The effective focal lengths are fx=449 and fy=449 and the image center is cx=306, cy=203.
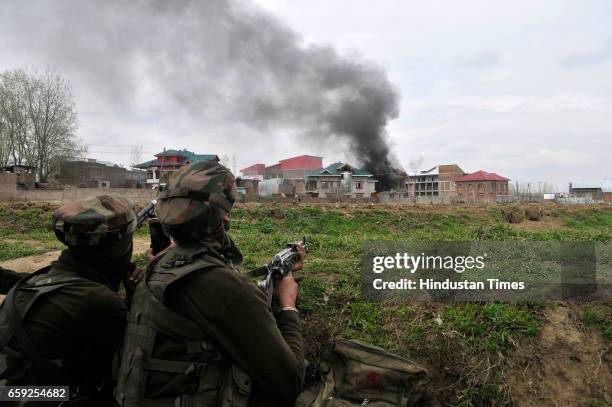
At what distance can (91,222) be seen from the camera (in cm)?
251

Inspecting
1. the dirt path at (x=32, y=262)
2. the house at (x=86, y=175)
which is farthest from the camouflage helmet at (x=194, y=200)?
the house at (x=86, y=175)

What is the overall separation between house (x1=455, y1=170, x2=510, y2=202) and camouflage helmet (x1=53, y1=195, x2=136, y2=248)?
5926 centimetres

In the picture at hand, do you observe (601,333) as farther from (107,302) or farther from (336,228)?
(336,228)

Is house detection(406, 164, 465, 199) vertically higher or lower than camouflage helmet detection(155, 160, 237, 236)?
higher

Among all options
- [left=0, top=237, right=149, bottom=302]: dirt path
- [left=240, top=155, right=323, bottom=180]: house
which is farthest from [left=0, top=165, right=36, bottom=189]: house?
[left=240, top=155, right=323, bottom=180]: house

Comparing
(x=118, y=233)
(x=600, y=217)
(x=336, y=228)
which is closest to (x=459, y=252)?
(x=118, y=233)

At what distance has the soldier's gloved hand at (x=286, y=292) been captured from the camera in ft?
7.95

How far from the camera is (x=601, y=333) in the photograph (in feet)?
11.6

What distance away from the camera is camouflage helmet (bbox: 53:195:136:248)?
249 centimetres

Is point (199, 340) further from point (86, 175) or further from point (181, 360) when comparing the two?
point (86, 175)

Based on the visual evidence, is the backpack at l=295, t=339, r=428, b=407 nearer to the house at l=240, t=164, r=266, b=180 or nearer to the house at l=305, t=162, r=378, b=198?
the house at l=305, t=162, r=378, b=198

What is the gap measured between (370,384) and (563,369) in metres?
1.66

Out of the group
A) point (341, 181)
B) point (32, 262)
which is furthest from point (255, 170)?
point (32, 262)

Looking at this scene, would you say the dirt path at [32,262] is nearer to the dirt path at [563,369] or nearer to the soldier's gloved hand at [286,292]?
the soldier's gloved hand at [286,292]
